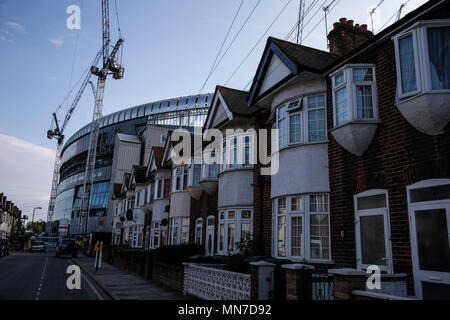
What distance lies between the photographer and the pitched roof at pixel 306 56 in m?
11.7

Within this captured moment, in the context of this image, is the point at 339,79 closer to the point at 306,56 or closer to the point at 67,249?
the point at 306,56

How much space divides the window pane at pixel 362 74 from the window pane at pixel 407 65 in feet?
4.04

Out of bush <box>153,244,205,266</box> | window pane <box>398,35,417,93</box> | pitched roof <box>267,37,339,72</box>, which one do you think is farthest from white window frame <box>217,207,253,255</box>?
window pane <box>398,35,417,93</box>

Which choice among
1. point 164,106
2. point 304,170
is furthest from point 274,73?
point 164,106

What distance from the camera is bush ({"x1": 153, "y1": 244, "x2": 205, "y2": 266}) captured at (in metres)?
16.9

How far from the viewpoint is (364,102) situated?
9.85 metres

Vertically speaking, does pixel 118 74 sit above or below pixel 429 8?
above

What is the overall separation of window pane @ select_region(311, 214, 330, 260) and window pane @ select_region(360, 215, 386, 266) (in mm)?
1331

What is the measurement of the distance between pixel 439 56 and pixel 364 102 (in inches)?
89.4

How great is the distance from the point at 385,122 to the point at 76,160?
285 feet

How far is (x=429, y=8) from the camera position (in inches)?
324

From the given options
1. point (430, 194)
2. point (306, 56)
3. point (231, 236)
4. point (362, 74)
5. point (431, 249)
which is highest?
point (306, 56)
